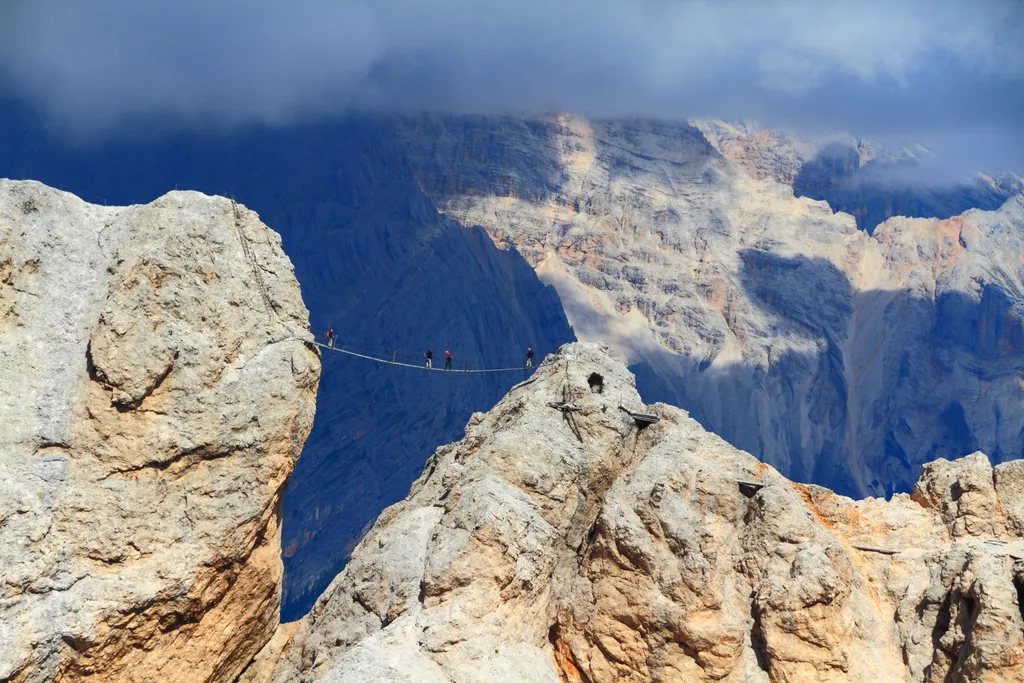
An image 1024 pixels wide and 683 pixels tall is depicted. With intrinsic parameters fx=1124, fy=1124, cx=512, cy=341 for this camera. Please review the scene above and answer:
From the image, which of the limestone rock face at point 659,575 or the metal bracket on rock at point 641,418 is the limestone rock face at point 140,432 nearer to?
the limestone rock face at point 659,575

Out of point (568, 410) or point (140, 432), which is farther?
point (568, 410)

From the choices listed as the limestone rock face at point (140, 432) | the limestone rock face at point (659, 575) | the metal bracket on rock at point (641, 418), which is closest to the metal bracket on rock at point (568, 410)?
the limestone rock face at point (659, 575)

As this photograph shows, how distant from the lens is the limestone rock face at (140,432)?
2508 cm

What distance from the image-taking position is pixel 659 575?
2670 cm

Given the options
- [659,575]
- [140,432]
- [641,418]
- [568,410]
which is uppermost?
[641,418]

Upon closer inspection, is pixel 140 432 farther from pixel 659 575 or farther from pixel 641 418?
pixel 641 418

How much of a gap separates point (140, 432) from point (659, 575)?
1267cm

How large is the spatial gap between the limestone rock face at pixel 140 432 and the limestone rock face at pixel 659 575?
3.57 meters

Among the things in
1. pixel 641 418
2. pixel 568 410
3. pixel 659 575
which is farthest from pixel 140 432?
pixel 641 418

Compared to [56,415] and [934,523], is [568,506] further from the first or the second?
[56,415]

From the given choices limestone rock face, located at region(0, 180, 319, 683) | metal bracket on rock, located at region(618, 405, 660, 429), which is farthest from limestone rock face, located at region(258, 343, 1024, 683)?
limestone rock face, located at region(0, 180, 319, 683)

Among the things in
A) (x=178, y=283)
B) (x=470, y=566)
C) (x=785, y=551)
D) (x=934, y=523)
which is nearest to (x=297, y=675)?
(x=470, y=566)

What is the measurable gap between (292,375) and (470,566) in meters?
6.55

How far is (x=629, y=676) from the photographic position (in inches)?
1043
